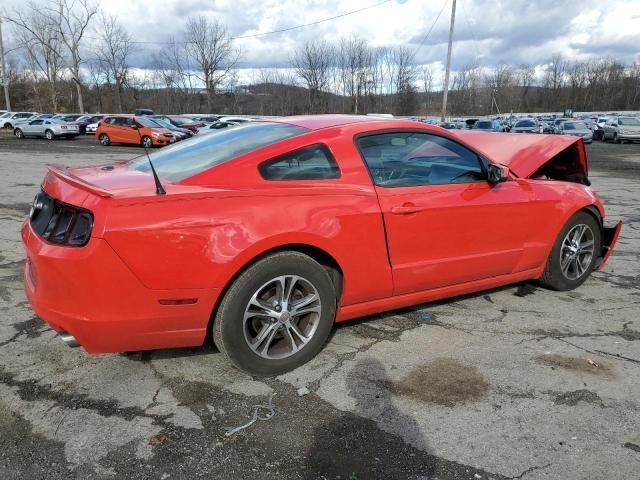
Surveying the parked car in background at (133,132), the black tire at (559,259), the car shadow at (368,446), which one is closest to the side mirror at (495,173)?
the black tire at (559,259)

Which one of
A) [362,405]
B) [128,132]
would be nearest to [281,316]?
[362,405]

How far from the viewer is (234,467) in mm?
2242

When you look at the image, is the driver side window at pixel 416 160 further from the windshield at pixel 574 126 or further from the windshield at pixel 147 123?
the windshield at pixel 574 126

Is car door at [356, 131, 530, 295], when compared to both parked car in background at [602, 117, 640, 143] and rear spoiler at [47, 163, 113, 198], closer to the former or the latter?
rear spoiler at [47, 163, 113, 198]

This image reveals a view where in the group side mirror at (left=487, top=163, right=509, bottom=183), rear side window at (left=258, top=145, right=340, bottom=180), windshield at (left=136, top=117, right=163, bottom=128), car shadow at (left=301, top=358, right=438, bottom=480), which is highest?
windshield at (left=136, top=117, right=163, bottom=128)

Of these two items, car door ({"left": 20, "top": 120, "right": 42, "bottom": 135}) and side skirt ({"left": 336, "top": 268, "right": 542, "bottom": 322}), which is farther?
car door ({"left": 20, "top": 120, "right": 42, "bottom": 135})

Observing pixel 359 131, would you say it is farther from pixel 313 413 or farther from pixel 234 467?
pixel 234 467

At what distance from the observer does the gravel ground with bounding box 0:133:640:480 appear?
2275 millimetres

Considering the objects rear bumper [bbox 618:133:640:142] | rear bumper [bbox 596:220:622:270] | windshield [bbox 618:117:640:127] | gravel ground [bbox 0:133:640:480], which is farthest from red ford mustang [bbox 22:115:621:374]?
windshield [bbox 618:117:640:127]

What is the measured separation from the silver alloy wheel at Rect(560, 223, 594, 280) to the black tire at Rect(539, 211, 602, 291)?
0.02 metres

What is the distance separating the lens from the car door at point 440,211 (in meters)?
3.33

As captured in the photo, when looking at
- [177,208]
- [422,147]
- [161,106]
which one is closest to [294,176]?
[177,208]

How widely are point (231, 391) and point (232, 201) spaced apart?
1.09 meters

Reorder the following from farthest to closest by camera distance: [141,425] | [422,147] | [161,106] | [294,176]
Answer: [161,106] → [422,147] → [294,176] → [141,425]
